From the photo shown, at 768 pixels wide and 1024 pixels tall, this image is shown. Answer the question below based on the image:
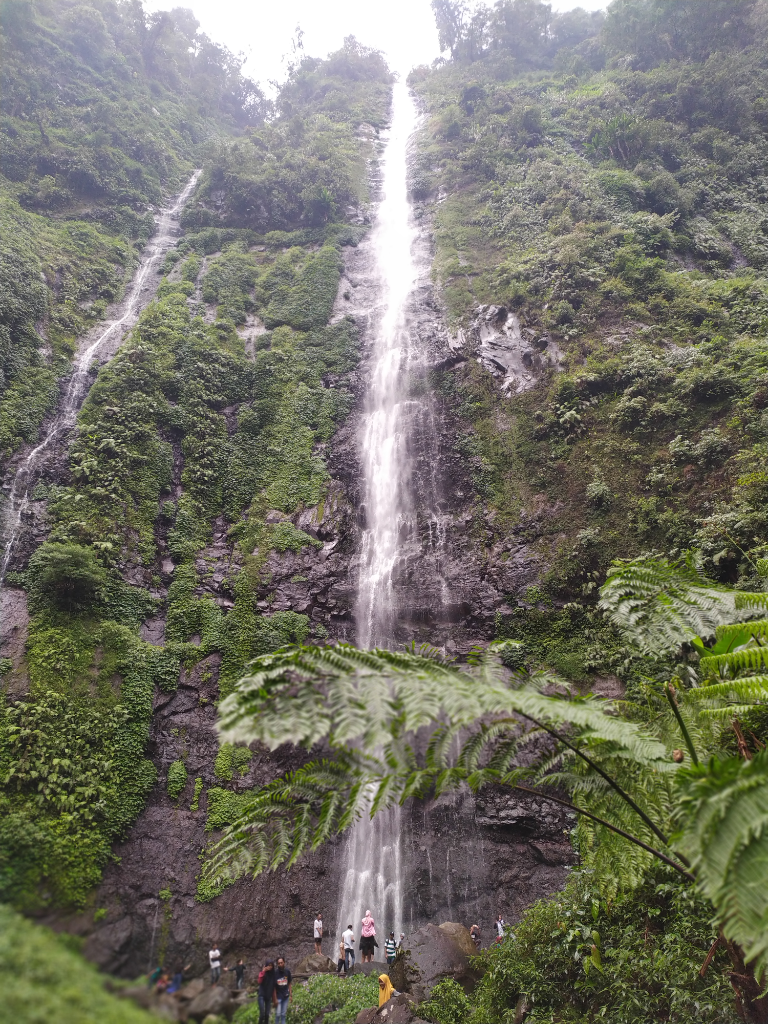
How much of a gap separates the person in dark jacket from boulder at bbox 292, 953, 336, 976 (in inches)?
212

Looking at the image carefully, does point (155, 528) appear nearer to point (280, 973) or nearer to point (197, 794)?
point (197, 794)

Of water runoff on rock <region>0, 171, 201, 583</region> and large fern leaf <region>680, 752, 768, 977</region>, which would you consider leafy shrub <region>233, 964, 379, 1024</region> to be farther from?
water runoff on rock <region>0, 171, 201, 583</region>

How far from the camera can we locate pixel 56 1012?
1.55m

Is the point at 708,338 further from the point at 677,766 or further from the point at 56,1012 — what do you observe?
the point at 56,1012

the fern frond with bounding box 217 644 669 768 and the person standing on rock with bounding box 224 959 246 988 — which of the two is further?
the person standing on rock with bounding box 224 959 246 988

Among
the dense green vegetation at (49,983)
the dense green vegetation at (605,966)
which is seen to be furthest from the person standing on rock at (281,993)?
the dense green vegetation at (605,966)

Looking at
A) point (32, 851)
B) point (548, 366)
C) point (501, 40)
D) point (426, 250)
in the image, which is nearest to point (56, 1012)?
point (32, 851)

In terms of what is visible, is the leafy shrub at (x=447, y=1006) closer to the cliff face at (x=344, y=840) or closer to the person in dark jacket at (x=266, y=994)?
the cliff face at (x=344, y=840)

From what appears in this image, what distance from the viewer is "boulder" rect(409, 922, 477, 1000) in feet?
24.6

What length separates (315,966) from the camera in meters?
8.21

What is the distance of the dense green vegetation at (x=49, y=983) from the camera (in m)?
1.53

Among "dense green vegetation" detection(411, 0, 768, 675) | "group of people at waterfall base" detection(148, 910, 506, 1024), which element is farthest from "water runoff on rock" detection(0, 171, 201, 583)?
"dense green vegetation" detection(411, 0, 768, 675)

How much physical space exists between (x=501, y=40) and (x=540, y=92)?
10.9 metres

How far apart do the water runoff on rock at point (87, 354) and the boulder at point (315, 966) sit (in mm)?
10323
